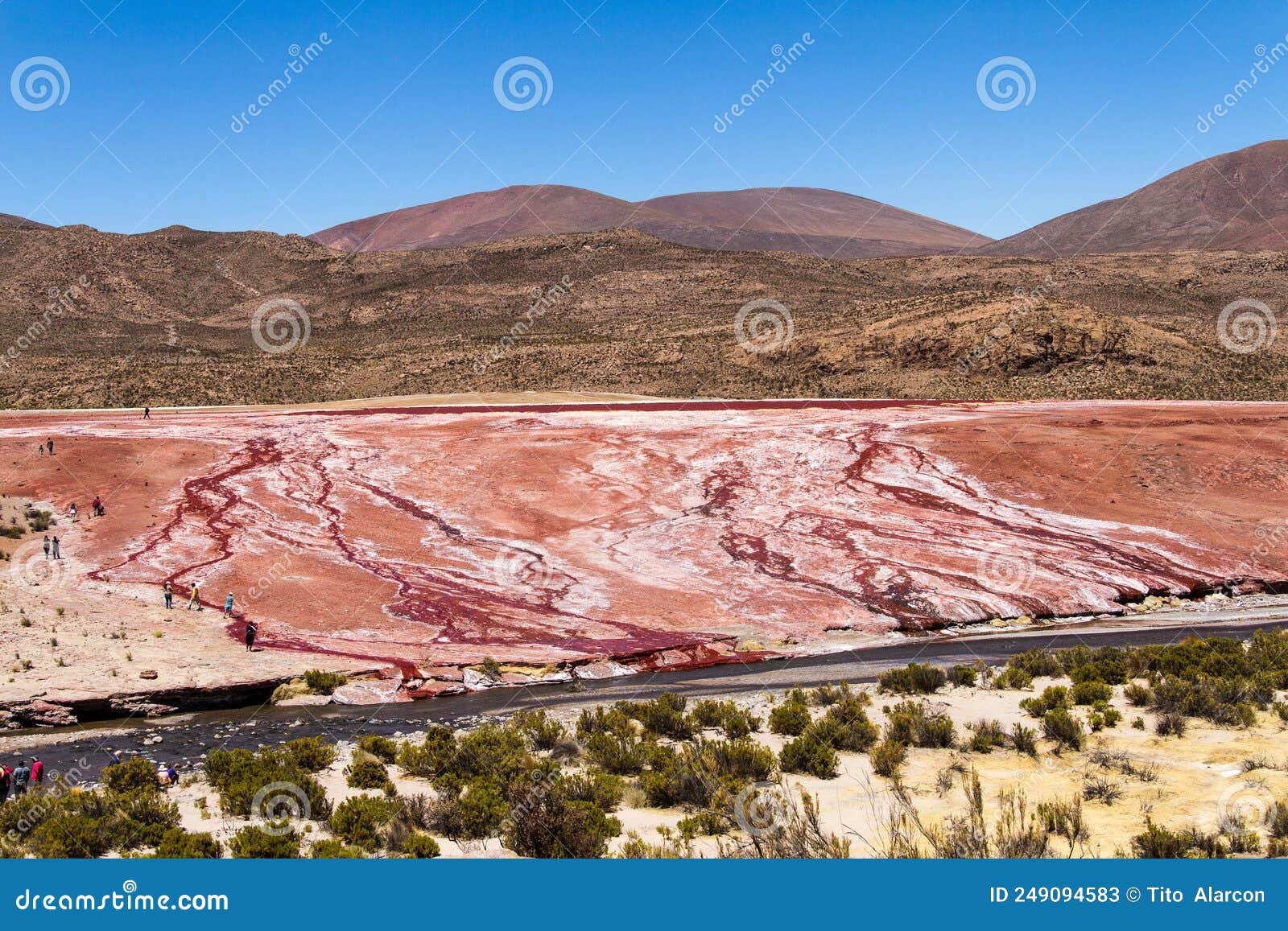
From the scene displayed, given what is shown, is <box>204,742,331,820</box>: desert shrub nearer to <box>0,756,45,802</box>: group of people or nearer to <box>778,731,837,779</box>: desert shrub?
<box>0,756,45,802</box>: group of people

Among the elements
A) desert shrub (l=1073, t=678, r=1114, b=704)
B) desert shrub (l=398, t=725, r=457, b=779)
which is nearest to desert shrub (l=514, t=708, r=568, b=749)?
desert shrub (l=398, t=725, r=457, b=779)

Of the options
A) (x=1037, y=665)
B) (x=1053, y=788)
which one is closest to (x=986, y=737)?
(x=1053, y=788)

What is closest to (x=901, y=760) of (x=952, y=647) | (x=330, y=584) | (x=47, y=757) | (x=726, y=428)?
(x=952, y=647)

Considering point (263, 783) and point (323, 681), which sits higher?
point (323, 681)

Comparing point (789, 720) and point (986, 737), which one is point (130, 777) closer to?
point (789, 720)

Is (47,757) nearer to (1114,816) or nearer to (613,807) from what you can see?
(613,807)

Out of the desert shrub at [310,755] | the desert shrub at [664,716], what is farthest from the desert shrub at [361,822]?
the desert shrub at [664,716]
